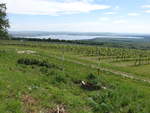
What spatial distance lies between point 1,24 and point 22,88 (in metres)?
26.3

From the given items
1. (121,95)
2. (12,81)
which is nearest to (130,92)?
(121,95)

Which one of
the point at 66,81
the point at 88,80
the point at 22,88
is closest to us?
the point at 22,88

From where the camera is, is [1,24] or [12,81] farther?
[1,24]

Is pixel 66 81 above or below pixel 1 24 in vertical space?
below

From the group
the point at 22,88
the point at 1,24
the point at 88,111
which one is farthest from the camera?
the point at 1,24

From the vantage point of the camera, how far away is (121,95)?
28.2 feet

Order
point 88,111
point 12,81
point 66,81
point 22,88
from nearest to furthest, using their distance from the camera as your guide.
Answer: point 88,111 < point 22,88 < point 12,81 < point 66,81

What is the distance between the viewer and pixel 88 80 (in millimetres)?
11828

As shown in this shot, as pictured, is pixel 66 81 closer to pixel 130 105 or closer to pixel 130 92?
pixel 130 92

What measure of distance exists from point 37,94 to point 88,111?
215 centimetres

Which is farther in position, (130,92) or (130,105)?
(130,92)

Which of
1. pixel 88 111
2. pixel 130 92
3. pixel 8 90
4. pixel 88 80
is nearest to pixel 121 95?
pixel 130 92

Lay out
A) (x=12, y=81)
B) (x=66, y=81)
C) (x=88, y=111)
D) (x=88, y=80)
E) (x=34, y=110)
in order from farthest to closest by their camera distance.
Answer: (x=88, y=80) < (x=66, y=81) < (x=12, y=81) < (x=88, y=111) < (x=34, y=110)

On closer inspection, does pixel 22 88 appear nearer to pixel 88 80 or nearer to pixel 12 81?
pixel 12 81
